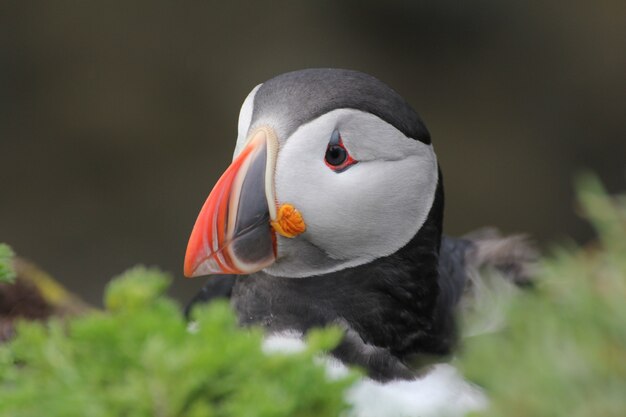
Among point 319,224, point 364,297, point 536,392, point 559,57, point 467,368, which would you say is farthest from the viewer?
point 559,57

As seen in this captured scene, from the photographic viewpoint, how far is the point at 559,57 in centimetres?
564

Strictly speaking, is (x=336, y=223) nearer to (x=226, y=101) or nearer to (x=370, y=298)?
(x=370, y=298)

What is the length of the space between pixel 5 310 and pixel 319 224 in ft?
4.35

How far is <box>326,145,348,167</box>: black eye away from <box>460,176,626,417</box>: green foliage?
0.97 metres

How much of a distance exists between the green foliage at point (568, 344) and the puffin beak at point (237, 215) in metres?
0.95

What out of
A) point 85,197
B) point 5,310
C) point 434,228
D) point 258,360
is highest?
point 258,360

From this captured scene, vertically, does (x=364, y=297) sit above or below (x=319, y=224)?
below

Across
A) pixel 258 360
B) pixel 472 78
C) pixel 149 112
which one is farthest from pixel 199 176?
pixel 258 360

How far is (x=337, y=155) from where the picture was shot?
7.36 feet

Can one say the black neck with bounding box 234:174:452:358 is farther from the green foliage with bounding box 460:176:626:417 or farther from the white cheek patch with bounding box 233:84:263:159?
the green foliage with bounding box 460:176:626:417

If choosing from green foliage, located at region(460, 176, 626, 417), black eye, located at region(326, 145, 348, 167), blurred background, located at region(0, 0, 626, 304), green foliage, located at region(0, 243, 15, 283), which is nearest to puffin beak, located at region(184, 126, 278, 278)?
black eye, located at region(326, 145, 348, 167)

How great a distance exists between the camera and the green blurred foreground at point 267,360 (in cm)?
115

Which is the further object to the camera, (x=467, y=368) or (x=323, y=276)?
(x=323, y=276)

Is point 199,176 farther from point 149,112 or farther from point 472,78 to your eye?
point 472,78
